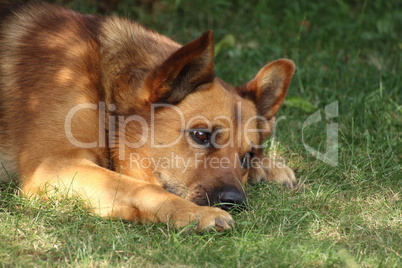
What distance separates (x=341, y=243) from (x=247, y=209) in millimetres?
705

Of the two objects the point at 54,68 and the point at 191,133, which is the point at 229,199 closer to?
the point at 191,133

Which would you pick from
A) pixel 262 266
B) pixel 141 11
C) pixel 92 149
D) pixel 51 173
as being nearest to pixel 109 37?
pixel 92 149

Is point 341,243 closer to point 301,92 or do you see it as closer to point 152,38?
point 152,38

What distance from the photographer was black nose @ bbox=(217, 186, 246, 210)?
3.64m

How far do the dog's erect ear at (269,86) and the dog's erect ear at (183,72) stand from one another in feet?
2.08

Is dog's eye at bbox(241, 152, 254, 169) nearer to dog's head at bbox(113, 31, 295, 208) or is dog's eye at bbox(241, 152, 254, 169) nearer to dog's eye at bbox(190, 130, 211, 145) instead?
dog's head at bbox(113, 31, 295, 208)

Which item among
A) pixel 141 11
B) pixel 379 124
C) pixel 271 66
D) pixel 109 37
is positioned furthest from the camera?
pixel 141 11

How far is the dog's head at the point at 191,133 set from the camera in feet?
12.1

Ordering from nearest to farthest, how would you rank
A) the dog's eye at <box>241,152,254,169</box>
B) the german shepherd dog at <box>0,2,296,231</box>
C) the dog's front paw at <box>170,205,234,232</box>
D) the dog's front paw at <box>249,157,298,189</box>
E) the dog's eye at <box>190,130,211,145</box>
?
the dog's front paw at <box>170,205,234,232</box>, the german shepherd dog at <box>0,2,296,231</box>, the dog's eye at <box>190,130,211,145</box>, the dog's eye at <box>241,152,254,169</box>, the dog's front paw at <box>249,157,298,189</box>

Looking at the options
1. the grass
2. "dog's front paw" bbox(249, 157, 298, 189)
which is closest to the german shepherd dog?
the grass

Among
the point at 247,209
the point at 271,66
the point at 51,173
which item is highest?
the point at 271,66

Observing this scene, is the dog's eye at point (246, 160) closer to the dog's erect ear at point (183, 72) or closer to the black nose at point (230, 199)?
the black nose at point (230, 199)

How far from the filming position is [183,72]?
3824mm

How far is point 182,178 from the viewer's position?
12.4 feet
